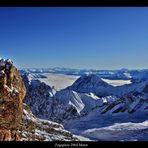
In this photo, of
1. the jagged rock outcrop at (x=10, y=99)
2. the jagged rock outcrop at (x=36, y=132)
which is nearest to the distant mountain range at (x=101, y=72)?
the jagged rock outcrop at (x=10, y=99)

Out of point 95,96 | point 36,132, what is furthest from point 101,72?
point 95,96

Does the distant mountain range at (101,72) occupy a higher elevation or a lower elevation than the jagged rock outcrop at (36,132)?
higher

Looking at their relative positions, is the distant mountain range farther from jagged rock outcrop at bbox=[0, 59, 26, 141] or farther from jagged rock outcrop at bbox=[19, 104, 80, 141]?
jagged rock outcrop at bbox=[19, 104, 80, 141]

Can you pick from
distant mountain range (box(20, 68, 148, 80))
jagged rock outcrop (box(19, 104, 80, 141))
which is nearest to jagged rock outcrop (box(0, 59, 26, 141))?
jagged rock outcrop (box(19, 104, 80, 141))

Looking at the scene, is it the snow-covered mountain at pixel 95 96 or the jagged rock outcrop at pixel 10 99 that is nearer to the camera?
the jagged rock outcrop at pixel 10 99

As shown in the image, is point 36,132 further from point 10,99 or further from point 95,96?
point 95,96

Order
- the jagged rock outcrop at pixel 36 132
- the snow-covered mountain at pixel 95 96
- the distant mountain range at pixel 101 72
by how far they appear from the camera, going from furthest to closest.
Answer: the snow-covered mountain at pixel 95 96 < the distant mountain range at pixel 101 72 < the jagged rock outcrop at pixel 36 132

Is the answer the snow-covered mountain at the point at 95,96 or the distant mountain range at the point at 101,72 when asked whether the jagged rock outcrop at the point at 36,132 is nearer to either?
the snow-covered mountain at the point at 95,96
